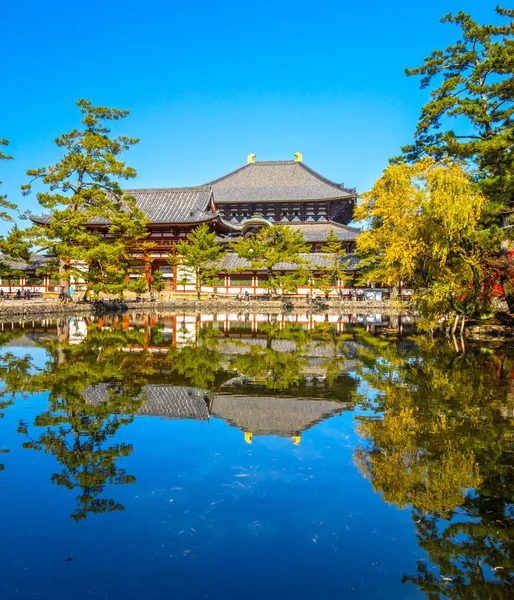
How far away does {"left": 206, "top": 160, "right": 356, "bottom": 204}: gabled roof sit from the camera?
62.8 meters

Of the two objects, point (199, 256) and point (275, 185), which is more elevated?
point (275, 185)

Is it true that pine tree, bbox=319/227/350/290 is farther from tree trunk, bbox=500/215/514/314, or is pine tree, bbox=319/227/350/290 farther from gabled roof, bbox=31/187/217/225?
tree trunk, bbox=500/215/514/314

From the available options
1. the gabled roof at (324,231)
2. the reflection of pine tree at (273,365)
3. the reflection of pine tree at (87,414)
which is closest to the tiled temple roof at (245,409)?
the reflection of pine tree at (87,414)

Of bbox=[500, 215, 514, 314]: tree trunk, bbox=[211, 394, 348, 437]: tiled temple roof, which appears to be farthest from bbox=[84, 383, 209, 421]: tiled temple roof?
bbox=[500, 215, 514, 314]: tree trunk

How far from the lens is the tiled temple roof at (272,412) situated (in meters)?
8.23

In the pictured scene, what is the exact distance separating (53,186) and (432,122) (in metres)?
23.9

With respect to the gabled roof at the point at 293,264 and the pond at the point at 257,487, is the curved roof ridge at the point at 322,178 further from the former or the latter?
the pond at the point at 257,487

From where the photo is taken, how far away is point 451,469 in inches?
245

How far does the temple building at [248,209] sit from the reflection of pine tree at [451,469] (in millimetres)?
39390

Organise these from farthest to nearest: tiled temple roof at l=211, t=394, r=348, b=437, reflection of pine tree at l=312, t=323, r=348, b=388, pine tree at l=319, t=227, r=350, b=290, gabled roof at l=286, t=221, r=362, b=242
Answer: gabled roof at l=286, t=221, r=362, b=242 → pine tree at l=319, t=227, r=350, b=290 → reflection of pine tree at l=312, t=323, r=348, b=388 → tiled temple roof at l=211, t=394, r=348, b=437

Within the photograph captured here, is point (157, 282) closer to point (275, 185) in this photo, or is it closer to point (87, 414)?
point (275, 185)

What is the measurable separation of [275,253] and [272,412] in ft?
122

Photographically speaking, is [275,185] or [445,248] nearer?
[445,248]

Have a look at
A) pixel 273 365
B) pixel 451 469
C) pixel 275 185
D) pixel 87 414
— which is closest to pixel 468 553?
pixel 451 469
